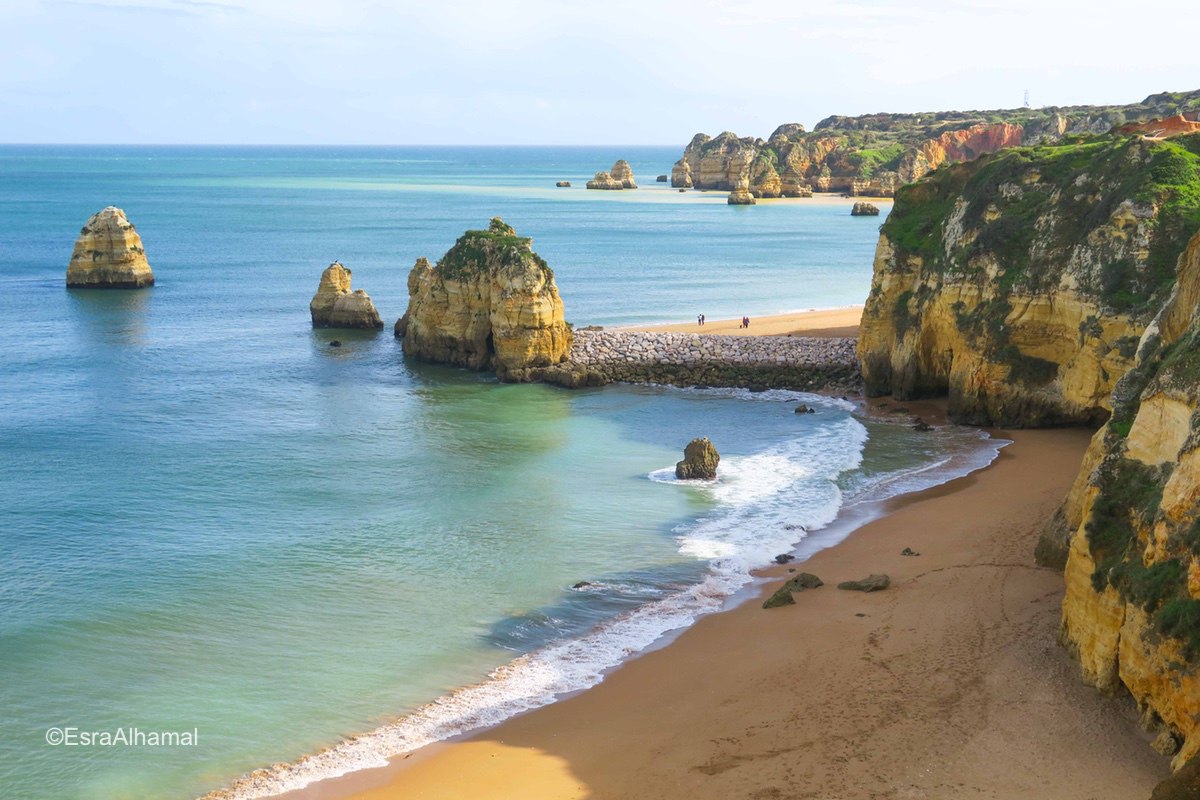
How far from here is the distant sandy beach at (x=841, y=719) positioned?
755 inches

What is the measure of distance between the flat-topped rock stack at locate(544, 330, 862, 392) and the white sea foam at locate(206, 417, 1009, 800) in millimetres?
2438

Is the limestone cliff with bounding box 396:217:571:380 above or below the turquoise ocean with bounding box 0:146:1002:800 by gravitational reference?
above

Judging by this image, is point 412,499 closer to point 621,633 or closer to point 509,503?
point 509,503

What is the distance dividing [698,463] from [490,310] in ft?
67.9

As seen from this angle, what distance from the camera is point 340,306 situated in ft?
224

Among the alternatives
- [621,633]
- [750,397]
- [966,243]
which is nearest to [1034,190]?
[966,243]

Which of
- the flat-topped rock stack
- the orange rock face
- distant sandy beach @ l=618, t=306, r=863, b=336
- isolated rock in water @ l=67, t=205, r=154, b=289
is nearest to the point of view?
the orange rock face

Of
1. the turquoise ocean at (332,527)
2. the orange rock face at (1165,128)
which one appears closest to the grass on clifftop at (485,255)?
the turquoise ocean at (332,527)

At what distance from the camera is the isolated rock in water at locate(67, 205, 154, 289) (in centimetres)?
8238

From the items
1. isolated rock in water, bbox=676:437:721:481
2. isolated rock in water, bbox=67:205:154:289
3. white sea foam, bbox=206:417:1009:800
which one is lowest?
white sea foam, bbox=206:417:1009:800

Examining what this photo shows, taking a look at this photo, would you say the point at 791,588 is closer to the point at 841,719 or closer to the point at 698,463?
the point at 841,719

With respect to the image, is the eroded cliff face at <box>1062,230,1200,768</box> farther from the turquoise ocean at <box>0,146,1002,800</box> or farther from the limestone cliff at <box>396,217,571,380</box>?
the limestone cliff at <box>396,217,571,380</box>

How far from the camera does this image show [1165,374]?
21172 millimetres

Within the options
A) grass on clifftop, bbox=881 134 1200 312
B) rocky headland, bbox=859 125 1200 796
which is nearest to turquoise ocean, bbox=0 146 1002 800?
rocky headland, bbox=859 125 1200 796
